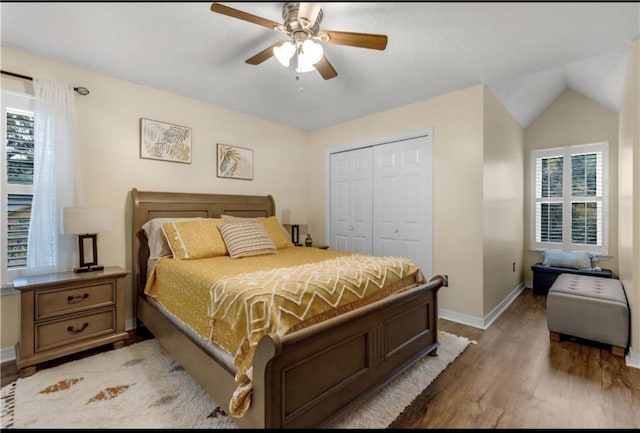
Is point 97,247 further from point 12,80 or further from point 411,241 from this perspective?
point 411,241

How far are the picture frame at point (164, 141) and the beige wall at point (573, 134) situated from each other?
502 cm

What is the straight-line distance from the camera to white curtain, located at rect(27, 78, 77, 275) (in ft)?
7.87

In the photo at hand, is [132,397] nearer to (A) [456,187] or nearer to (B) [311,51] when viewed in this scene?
(B) [311,51]

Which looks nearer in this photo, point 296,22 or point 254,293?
point 254,293

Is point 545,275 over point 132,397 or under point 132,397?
over

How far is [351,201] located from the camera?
422 centimetres

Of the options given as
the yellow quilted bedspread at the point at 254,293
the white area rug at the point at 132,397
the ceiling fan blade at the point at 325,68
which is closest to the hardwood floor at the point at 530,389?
the white area rug at the point at 132,397

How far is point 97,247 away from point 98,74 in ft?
5.39

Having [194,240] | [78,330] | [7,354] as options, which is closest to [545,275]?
[194,240]

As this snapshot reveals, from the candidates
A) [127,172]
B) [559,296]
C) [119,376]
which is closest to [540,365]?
[559,296]

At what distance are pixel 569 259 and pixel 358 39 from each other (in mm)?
4315

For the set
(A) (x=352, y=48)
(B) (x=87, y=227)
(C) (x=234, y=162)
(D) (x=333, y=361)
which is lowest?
(D) (x=333, y=361)

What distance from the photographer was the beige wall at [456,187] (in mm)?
3018

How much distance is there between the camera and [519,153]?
4.34m
